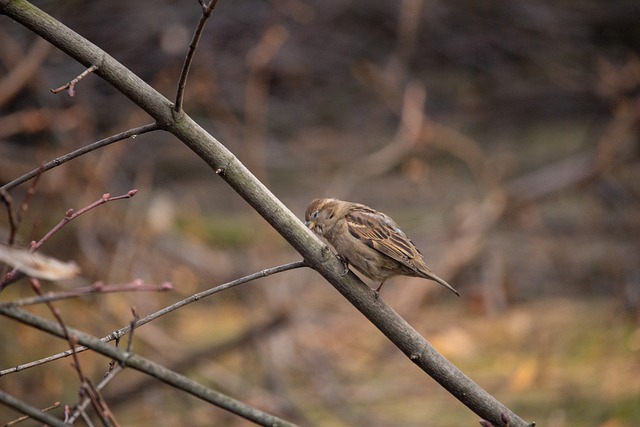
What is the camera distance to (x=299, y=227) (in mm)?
1413

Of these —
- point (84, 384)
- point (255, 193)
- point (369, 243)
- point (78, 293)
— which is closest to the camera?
point (78, 293)

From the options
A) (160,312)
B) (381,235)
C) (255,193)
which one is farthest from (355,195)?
(160,312)

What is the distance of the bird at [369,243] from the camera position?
190 cm

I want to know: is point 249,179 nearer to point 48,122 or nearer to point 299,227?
point 299,227

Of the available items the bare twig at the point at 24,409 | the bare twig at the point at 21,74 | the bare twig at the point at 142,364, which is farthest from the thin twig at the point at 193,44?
the bare twig at the point at 21,74

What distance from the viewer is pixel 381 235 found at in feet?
6.51

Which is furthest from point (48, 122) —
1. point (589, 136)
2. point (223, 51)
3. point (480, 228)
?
point (589, 136)

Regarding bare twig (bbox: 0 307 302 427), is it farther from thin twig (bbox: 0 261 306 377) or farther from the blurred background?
the blurred background

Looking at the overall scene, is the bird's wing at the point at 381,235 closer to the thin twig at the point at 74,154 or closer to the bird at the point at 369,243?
the bird at the point at 369,243

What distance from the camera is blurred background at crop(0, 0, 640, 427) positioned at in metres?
3.73

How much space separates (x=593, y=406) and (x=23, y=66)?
10.1 ft

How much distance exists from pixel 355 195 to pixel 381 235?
11.6 ft

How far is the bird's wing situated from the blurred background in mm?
1571

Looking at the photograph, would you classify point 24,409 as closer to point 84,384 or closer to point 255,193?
point 84,384
